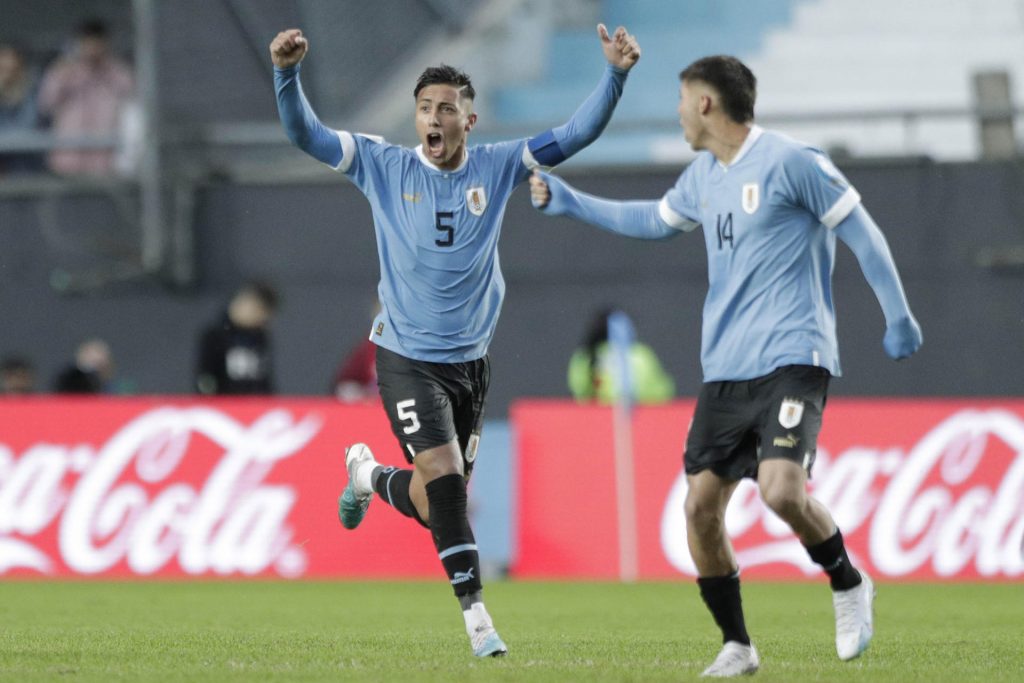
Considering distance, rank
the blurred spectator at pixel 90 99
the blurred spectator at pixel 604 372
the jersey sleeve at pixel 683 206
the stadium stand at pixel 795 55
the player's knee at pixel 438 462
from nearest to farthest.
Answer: the jersey sleeve at pixel 683 206 < the player's knee at pixel 438 462 < the blurred spectator at pixel 604 372 < the blurred spectator at pixel 90 99 < the stadium stand at pixel 795 55

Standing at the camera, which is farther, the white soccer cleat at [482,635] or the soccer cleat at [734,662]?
the white soccer cleat at [482,635]

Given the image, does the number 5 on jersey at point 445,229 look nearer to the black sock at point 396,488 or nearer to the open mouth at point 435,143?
the open mouth at point 435,143

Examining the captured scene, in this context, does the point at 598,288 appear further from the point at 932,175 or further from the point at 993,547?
the point at 993,547

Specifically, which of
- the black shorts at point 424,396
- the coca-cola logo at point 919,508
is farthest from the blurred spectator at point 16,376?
the black shorts at point 424,396

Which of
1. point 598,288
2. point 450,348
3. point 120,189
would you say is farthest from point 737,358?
point 120,189

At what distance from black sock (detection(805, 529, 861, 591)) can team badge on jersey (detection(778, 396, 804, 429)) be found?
50 cm

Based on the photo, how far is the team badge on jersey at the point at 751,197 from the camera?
250 inches

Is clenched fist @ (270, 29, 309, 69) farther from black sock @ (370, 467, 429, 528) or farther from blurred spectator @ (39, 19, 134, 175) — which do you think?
blurred spectator @ (39, 19, 134, 175)

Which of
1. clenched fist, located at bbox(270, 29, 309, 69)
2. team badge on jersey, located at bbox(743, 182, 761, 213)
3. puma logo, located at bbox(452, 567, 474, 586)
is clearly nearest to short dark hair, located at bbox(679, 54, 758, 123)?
team badge on jersey, located at bbox(743, 182, 761, 213)

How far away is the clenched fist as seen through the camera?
22.9ft

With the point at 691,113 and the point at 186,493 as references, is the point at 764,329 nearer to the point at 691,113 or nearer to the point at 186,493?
the point at 691,113

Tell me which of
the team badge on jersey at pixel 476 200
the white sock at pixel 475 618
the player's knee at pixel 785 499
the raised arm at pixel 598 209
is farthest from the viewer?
the team badge on jersey at pixel 476 200

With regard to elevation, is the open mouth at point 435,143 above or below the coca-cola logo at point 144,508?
above

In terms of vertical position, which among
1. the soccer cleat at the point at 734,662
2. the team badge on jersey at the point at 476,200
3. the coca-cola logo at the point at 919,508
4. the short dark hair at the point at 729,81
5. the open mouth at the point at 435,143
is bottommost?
the coca-cola logo at the point at 919,508
